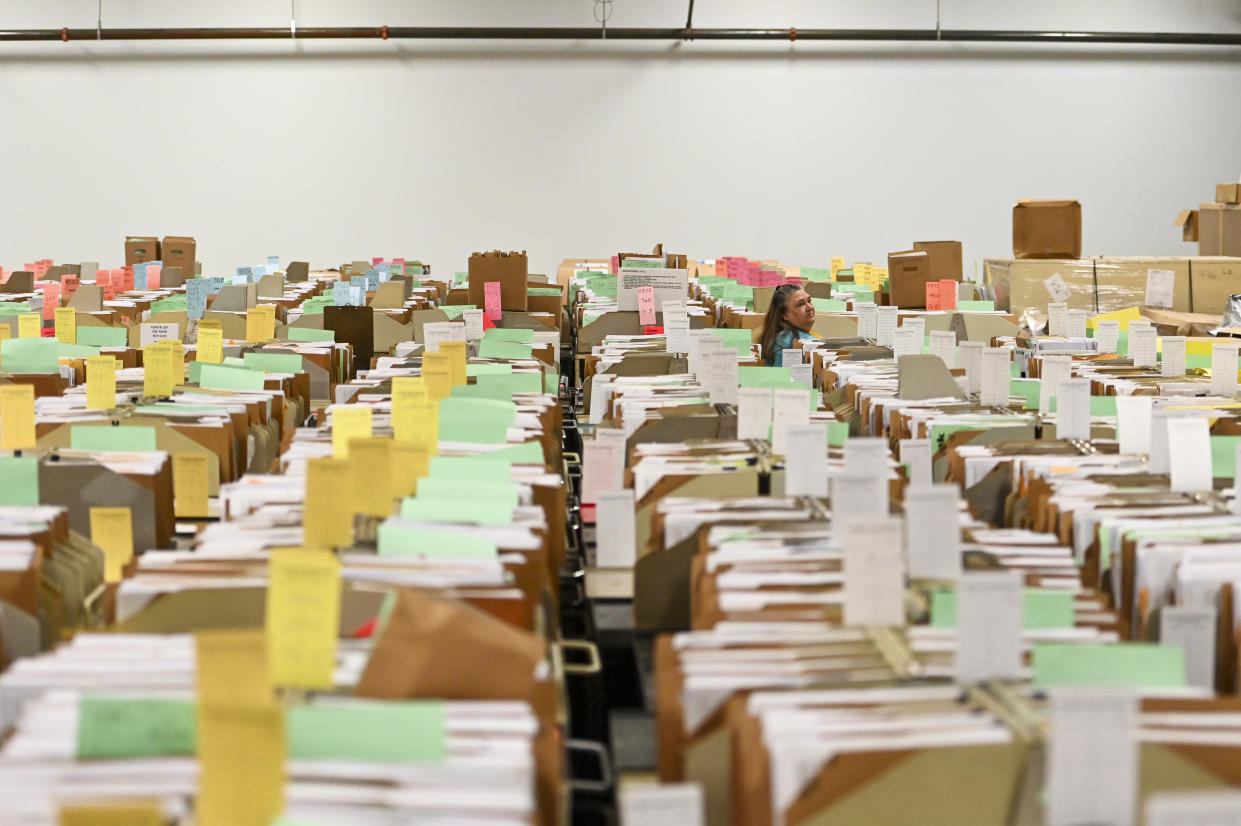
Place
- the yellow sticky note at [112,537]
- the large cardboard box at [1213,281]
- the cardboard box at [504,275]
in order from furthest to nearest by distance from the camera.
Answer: the large cardboard box at [1213,281] < the cardboard box at [504,275] < the yellow sticky note at [112,537]

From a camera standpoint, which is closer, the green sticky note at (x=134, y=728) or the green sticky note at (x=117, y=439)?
the green sticky note at (x=134, y=728)

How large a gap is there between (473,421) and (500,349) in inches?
80.8

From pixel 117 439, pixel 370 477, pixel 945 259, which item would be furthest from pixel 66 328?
pixel 945 259

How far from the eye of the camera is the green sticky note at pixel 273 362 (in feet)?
16.0

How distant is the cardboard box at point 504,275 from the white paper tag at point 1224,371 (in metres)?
4.01

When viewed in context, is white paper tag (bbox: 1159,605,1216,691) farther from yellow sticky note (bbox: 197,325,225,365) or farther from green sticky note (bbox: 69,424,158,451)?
yellow sticky note (bbox: 197,325,225,365)

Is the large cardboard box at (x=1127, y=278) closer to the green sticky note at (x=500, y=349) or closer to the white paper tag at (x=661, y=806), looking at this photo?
the green sticky note at (x=500, y=349)

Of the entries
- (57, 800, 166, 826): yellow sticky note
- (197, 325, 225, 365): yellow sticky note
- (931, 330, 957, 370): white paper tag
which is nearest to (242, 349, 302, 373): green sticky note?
(197, 325, 225, 365): yellow sticky note

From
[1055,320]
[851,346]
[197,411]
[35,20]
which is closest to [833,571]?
[197,411]

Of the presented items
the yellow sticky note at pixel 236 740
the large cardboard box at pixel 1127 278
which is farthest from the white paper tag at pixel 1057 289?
the yellow sticky note at pixel 236 740

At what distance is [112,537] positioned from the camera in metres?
3.03

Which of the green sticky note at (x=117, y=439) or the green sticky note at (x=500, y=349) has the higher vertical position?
the green sticky note at (x=500, y=349)

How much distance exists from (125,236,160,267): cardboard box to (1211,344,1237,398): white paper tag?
8.57 m

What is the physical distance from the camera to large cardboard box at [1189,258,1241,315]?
28.8 ft
